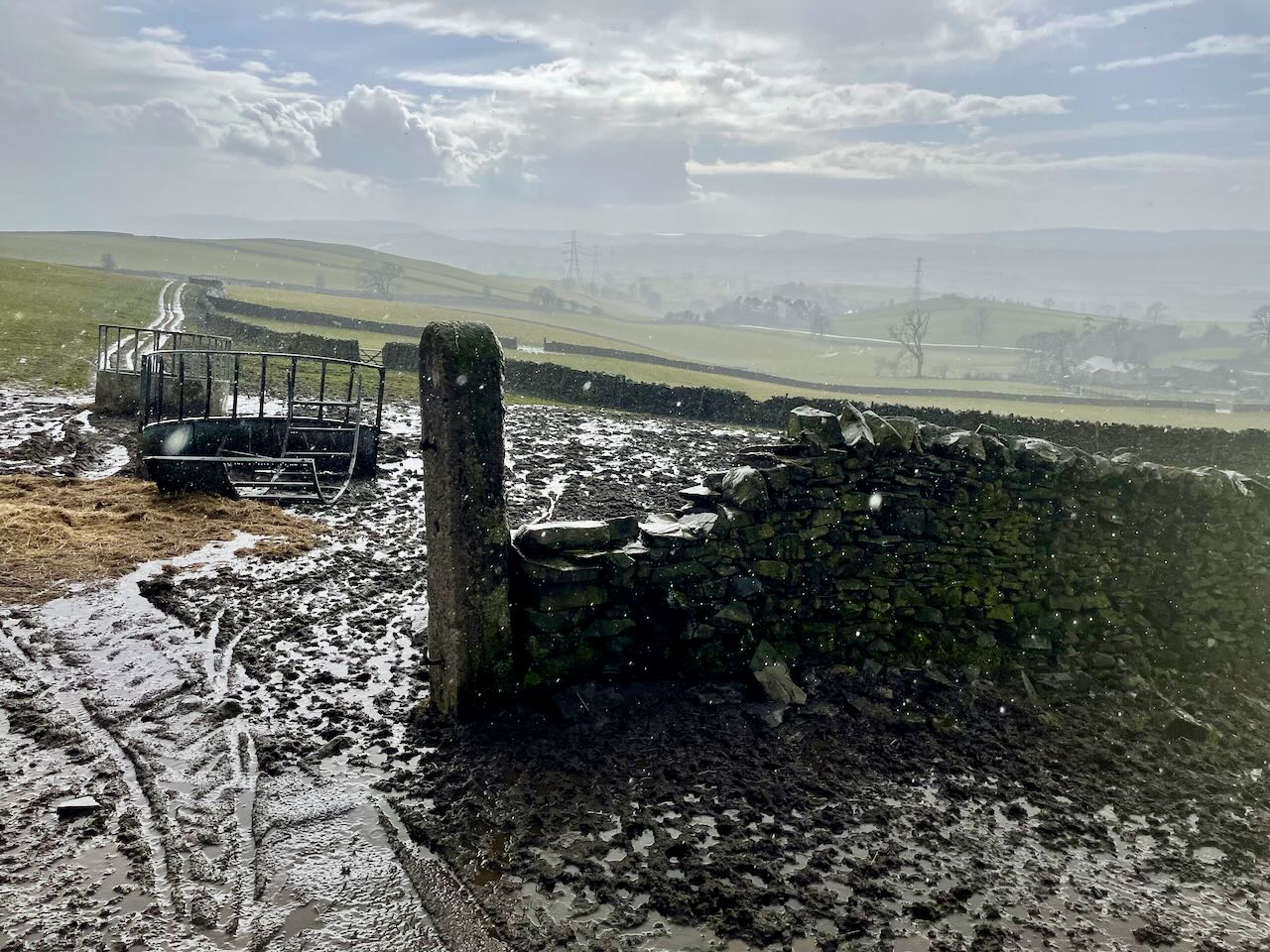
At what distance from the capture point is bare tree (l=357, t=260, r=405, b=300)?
427 feet

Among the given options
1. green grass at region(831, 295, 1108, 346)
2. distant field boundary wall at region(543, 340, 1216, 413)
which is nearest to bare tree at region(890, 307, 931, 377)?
green grass at region(831, 295, 1108, 346)

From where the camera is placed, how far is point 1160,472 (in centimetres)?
1082

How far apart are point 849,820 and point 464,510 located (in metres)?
4.26

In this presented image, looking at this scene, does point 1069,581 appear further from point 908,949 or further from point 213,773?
point 213,773

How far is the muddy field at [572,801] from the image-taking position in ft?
18.2

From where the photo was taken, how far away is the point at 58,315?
38.5m

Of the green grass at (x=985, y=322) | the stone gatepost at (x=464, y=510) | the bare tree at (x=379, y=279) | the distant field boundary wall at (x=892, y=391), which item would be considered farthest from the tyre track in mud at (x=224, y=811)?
the green grass at (x=985, y=322)

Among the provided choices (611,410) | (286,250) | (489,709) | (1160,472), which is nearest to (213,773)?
(489,709)

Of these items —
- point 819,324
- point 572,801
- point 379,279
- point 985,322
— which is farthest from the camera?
point 819,324

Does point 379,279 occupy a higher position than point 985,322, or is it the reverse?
point 985,322

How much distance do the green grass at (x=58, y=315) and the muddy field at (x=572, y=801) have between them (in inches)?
738

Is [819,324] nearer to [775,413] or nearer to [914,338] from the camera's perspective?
[914,338]

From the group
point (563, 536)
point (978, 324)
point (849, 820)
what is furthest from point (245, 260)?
point (849, 820)

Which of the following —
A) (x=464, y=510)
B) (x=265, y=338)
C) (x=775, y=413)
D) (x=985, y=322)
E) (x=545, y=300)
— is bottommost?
(x=464, y=510)
